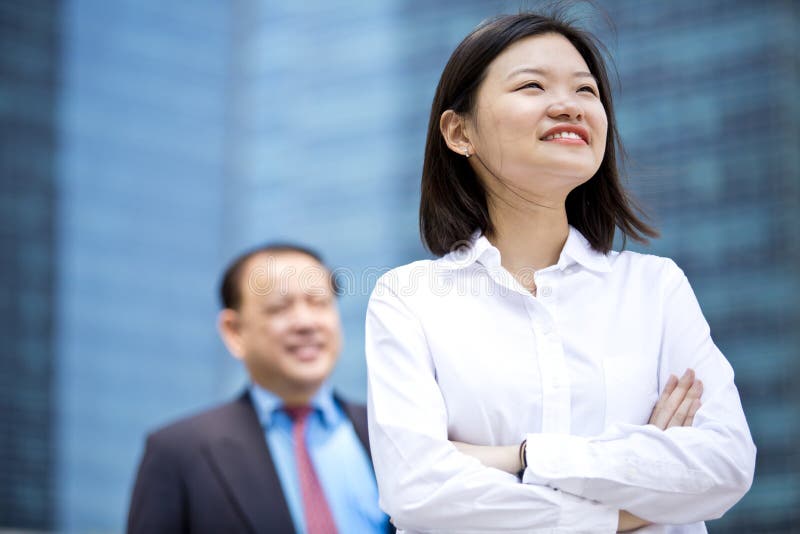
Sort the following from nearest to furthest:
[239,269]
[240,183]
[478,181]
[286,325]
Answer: [478,181], [286,325], [239,269], [240,183]

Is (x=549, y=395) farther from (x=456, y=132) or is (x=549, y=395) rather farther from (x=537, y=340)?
(x=456, y=132)

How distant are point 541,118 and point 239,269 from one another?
2.80m

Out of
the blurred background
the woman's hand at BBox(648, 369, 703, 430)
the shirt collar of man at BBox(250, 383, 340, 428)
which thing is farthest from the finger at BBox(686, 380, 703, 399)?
the blurred background

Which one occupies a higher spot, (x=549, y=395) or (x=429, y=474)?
(x=549, y=395)

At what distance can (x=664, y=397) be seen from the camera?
217cm

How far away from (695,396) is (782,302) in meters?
42.9

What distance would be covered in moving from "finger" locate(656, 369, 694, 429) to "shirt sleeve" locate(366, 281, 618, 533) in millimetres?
219

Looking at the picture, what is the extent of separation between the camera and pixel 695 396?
7.12 ft

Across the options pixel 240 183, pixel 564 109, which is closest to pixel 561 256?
pixel 564 109

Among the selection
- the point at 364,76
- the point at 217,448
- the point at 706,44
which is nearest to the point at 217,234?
the point at 364,76

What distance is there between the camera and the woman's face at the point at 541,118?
7.34 ft

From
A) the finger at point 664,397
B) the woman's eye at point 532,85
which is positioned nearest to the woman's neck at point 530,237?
the woman's eye at point 532,85

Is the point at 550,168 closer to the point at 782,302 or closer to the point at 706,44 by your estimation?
the point at 782,302

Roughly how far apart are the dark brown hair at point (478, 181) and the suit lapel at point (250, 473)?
69.3 inches
